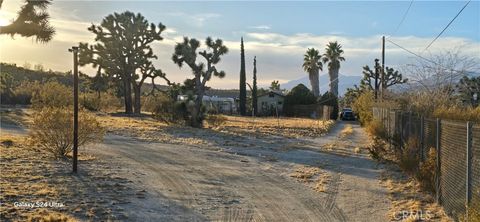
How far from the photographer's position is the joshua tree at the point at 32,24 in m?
16.2

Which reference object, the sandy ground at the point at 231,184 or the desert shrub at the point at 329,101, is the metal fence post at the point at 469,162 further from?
the desert shrub at the point at 329,101

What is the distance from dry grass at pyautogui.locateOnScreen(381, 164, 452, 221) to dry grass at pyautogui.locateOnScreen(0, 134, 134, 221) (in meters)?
4.60

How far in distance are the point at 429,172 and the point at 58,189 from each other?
6952 mm

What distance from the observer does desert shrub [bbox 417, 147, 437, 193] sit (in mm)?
10133

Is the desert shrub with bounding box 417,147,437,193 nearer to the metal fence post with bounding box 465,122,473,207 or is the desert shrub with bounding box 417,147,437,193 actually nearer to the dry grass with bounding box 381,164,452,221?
the dry grass with bounding box 381,164,452,221

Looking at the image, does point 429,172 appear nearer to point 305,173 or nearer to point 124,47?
point 305,173

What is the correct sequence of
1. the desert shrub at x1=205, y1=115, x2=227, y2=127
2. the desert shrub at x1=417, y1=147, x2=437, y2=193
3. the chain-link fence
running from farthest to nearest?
the desert shrub at x1=205, y1=115, x2=227, y2=127 < the desert shrub at x1=417, y1=147, x2=437, y2=193 < the chain-link fence

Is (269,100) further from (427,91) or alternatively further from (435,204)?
(435,204)

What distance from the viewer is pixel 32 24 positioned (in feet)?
54.0

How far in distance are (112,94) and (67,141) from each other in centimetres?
4496

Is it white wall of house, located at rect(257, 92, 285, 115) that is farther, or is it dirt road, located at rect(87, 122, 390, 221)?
white wall of house, located at rect(257, 92, 285, 115)

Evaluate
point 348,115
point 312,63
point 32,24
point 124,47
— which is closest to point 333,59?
point 312,63

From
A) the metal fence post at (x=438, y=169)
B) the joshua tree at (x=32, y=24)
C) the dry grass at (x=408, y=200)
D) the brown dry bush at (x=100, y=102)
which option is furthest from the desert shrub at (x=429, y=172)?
the brown dry bush at (x=100, y=102)

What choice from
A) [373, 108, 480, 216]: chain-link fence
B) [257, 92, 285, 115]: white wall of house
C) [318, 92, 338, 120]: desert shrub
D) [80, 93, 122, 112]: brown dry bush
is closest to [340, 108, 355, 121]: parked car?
[318, 92, 338, 120]: desert shrub
